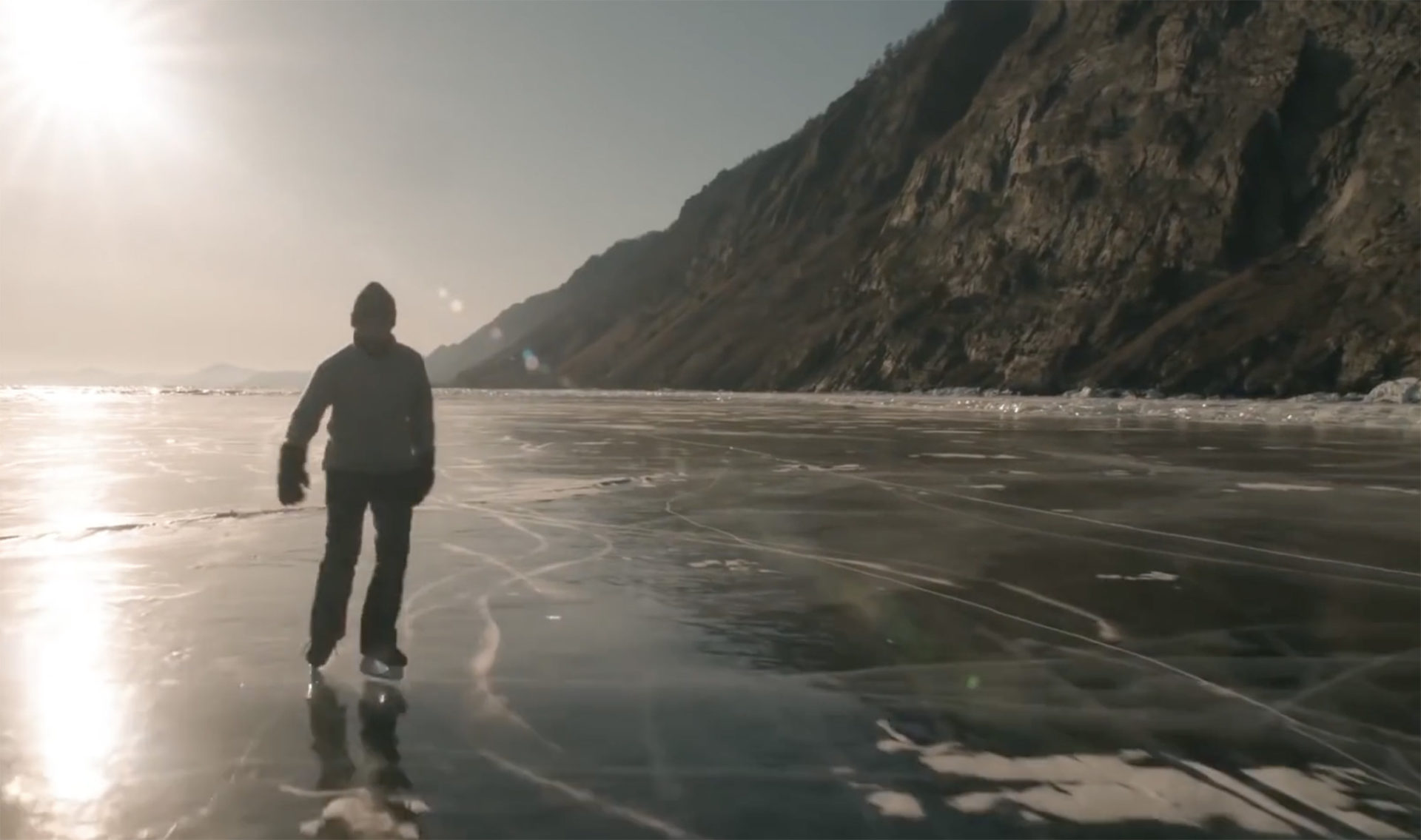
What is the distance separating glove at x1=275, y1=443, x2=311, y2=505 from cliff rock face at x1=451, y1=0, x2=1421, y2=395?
2422 inches

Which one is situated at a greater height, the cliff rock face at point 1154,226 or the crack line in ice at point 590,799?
the cliff rock face at point 1154,226

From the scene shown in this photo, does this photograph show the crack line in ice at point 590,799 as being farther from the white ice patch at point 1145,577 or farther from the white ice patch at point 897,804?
the white ice patch at point 1145,577

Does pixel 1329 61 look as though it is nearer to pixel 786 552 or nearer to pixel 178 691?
pixel 786 552

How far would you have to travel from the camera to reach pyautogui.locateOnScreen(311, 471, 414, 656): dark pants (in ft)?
19.0

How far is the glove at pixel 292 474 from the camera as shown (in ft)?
19.1

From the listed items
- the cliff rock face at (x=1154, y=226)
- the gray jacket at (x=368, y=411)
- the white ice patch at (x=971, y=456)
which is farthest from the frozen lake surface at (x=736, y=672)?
the cliff rock face at (x=1154, y=226)

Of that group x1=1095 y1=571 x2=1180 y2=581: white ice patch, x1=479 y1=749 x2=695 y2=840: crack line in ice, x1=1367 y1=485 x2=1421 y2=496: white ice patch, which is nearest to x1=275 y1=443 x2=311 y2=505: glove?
x1=479 y1=749 x2=695 y2=840: crack line in ice

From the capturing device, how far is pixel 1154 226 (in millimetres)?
74812

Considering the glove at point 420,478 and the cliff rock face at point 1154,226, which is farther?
the cliff rock face at point 1154,226

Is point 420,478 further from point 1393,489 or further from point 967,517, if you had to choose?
point 1393,489

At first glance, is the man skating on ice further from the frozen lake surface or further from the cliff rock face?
the cliff rock face

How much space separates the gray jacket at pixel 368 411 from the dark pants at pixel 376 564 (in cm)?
11

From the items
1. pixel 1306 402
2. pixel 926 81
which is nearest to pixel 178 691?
pixel 1306 402

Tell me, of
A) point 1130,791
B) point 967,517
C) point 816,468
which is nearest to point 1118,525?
point 967,517
